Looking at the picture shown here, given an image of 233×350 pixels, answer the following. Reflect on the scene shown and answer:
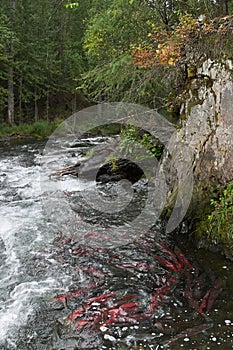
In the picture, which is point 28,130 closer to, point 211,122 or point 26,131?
point 26,131

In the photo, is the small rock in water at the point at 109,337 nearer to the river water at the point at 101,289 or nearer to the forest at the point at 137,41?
the river water at the point at 101,289

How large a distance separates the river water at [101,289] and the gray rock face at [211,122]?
150 centimetres

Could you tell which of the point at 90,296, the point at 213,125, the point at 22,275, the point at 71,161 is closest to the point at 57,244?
the point at 22,275

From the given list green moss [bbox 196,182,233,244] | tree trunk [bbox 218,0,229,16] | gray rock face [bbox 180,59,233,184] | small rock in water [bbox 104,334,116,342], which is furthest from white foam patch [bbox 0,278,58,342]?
tree trunk [bbox 218,0,229,16]

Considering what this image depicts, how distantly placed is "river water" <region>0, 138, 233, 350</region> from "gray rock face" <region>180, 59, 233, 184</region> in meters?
1.50

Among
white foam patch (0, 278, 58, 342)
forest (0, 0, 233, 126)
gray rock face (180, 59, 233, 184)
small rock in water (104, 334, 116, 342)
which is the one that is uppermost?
forest (0, 0, 233, 126)

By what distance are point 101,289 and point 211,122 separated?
3.80 meters

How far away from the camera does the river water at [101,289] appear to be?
13.6ft

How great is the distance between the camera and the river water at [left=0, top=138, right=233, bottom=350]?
13.6 feet

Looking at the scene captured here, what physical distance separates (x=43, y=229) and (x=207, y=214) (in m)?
3.45

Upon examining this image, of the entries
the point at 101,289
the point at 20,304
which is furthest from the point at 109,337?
the point at 20,304

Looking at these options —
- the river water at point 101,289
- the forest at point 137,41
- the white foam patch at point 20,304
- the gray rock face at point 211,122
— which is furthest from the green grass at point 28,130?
the white foam patch at point 20,304

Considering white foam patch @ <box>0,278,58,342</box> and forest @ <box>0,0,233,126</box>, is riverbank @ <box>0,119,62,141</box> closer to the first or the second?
forest @ <box>0,0,233,126</box>

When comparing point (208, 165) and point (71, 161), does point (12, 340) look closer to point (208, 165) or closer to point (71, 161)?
point (208, 165)
